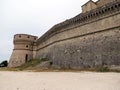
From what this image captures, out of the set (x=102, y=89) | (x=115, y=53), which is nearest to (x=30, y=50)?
(x=115, y=53)

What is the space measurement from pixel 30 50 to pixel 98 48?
911 inches

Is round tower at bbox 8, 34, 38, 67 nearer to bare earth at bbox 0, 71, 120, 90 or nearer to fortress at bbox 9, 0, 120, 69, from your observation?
fortress at bbox 9, 0, 120, 69

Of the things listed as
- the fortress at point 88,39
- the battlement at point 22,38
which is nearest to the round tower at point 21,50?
the battlement at point 22,38

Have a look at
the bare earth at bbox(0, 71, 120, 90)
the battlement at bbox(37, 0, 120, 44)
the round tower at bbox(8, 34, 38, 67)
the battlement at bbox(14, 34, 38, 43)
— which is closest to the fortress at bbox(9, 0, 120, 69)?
the battlement at bbox(37, 0, 120, 44)

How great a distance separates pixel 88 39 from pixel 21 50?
835 inches

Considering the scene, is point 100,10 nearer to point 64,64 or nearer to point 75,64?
point 75,64

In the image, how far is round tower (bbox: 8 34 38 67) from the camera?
125 ft

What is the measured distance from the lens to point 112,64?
17.6m

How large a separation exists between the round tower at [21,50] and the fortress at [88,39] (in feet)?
27.3

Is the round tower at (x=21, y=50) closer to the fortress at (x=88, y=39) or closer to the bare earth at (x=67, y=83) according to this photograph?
the fortress at (x=88, y=39)

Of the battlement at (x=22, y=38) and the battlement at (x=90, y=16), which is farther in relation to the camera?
the battlement at (x=22, y=38)

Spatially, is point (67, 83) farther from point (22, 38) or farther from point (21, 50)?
point (22, 38)

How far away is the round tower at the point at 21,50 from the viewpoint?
125 feet

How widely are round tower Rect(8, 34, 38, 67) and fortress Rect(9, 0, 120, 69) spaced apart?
8.31 metres
